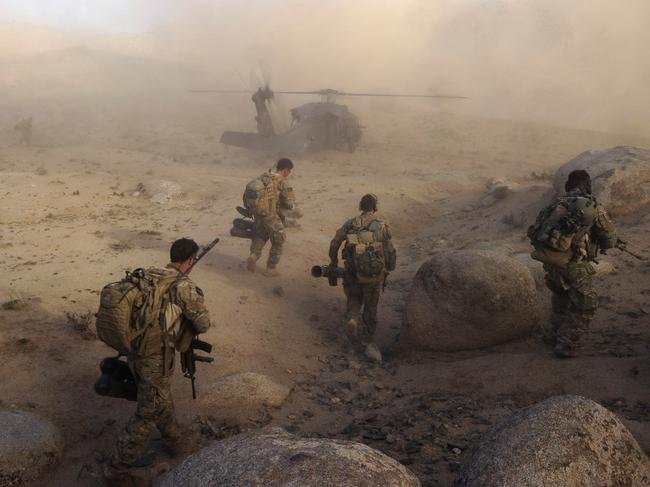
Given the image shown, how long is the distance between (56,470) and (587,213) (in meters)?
4.71

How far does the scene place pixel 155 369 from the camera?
3639 mm

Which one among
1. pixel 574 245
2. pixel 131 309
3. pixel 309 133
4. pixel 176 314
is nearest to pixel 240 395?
pixel 176 314

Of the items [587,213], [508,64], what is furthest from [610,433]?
[508,64]

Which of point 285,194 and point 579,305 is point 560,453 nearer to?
point 579,305

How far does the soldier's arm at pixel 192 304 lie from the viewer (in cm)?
360

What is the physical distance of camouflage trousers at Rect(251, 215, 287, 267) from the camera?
782cm

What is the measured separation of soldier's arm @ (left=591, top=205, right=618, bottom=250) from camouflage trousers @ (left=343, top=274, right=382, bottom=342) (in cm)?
235

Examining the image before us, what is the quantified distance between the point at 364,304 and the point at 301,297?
4.82ft

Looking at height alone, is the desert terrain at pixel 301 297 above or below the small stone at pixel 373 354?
above

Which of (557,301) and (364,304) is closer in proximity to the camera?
(557,301)

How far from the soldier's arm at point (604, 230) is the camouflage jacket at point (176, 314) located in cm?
356

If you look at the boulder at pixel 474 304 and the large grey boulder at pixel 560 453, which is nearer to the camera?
the large grey boulder at pixel 560 453

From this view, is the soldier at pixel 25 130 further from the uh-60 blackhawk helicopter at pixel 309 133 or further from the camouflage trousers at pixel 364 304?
the camouflage trousers at pixel 364 304

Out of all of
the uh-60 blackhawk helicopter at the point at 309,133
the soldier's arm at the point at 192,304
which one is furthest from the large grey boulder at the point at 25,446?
the uh-60 blackhawk helicopter at the point at 309,133
